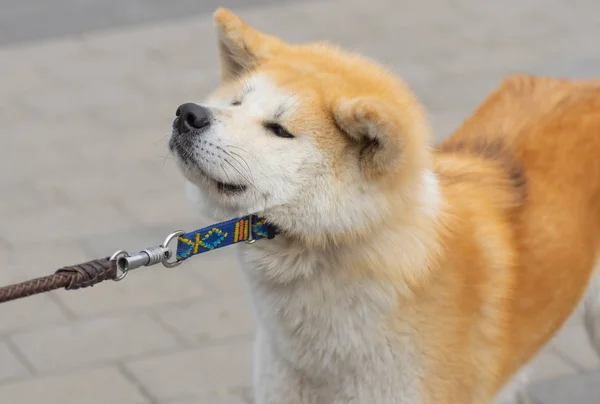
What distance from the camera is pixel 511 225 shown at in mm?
3688

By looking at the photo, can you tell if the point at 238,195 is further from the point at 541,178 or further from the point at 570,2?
the point at 570,2

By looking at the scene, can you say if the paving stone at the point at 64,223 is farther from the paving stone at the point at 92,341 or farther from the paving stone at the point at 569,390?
the paving stone at the point at 569,390

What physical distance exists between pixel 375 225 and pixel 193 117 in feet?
2.09

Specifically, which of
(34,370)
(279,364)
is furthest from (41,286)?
(34,370)

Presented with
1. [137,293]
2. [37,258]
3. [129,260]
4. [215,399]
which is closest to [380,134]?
[129,260]

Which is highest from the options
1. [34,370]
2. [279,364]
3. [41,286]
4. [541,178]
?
[541,178]

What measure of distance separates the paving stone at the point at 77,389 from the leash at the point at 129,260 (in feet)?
5.52

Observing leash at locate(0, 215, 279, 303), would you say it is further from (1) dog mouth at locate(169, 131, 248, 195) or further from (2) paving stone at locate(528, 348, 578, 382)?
(2) paving stone at locate(528, 348, 578, 382)

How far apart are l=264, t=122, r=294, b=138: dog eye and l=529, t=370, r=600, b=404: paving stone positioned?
2378 mm

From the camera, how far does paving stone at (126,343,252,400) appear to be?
488cm

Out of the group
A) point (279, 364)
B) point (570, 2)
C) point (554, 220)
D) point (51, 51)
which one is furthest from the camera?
point (570, 2)

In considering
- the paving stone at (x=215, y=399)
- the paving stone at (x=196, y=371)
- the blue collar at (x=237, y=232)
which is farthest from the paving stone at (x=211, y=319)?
the blue collar at (x=237, y=232)

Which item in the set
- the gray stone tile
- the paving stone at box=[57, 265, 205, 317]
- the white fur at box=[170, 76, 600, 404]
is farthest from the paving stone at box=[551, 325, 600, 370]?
the gray stone tile

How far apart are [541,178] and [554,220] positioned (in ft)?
0.56
